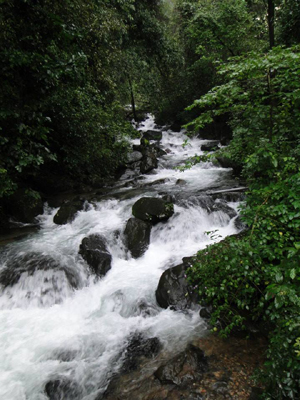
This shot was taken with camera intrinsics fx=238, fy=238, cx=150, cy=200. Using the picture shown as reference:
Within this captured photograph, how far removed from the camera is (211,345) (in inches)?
135

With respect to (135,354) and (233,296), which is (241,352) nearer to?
(233,296)

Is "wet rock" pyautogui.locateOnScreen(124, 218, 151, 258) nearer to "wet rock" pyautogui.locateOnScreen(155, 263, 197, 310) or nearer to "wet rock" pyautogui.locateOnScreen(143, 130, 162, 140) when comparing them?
"wet rock" pyautogui.locateOnScreen(155, 263, 197, 310)

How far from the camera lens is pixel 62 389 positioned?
332 cm

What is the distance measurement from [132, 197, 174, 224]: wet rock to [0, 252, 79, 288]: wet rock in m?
2.50

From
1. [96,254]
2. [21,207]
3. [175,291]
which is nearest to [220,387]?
[175,291]

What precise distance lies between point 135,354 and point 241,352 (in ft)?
5.11

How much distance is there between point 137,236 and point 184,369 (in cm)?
385

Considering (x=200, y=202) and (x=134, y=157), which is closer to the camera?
(x=200, y=202)

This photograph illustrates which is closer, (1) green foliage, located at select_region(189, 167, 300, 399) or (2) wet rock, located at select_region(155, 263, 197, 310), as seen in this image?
(1) green foliage, located at select_region(189, 167, 300, 399)

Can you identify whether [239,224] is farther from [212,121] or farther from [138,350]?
[138,350]

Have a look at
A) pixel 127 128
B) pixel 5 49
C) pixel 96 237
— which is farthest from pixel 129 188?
pixel 5 49

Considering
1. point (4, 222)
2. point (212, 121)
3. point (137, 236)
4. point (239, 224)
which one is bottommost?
point (239, 224)

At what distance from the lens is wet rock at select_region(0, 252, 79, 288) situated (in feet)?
17.5

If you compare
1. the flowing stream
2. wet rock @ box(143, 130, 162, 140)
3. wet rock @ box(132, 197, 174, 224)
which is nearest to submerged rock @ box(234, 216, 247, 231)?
the flowing stream
